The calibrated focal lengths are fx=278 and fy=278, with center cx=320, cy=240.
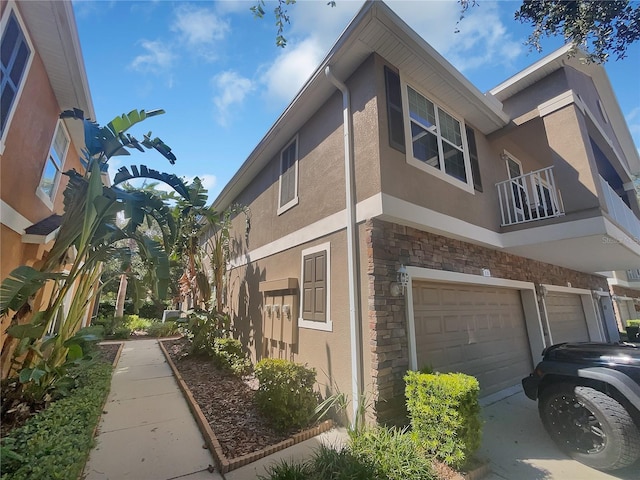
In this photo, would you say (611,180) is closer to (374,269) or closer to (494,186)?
(494,186)

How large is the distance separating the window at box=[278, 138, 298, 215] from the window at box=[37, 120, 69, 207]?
5.09 m

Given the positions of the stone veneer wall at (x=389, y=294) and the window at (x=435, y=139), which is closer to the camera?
the stone veneer wall at (x=389, y=294)

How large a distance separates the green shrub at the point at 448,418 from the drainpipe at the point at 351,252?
3.03 ft

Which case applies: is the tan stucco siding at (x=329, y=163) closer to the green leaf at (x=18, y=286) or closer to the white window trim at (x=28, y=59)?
the green leaf at (x=18, y=286)

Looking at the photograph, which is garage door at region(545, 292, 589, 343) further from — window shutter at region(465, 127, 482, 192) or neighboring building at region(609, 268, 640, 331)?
neighboring building at region(609, 268, 640, 331)

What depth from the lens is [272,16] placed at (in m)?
3.93

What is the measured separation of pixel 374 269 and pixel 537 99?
692 cm

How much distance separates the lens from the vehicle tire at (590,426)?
368cm

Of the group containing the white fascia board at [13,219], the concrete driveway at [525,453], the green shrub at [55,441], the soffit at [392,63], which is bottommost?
the concrete driveway at [525,453]

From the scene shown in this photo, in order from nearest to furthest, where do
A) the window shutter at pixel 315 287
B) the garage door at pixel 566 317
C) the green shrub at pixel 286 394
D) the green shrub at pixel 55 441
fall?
the green shrub at pixel 55 441 < the green shrub at pixel 286 394 < the window shutter at pixel 315 287 < the garage door at pixel 566 317

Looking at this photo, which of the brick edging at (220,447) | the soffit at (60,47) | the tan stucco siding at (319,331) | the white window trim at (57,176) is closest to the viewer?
the brick edging at (220,447)

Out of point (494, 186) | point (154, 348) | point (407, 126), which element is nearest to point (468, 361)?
point (494, 186)

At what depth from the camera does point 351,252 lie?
192 inches

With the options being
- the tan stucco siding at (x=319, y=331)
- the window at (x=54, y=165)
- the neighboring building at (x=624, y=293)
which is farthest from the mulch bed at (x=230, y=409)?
the neighboring building at (x=624, y=293)
